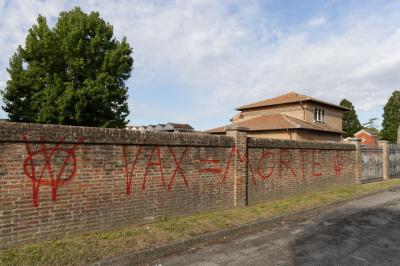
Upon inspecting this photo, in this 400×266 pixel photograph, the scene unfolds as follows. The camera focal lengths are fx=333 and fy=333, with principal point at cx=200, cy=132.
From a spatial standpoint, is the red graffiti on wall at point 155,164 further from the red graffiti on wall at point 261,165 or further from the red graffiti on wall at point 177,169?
the red graffiti on wall at point 261,165

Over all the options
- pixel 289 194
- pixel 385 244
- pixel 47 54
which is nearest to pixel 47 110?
pixel 47 54

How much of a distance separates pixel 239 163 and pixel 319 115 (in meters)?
27.8

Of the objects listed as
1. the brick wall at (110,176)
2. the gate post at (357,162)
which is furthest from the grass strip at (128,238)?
the gate post at (357,162)

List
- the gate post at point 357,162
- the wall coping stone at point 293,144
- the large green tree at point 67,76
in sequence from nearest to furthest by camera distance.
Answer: the wall coping stone at point 293,144 < the gate post at point 357,162 < the large green tree at point 67,76

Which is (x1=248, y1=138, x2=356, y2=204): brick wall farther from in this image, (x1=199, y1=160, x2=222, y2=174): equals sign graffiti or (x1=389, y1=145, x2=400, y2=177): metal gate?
(x1=389, y1=145, x2=400, y2=177): metal gate

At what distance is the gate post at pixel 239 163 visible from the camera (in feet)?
31.3

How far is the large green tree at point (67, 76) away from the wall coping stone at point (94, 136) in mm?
21995

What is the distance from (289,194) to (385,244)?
5.05 metres

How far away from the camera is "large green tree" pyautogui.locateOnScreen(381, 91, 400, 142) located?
57969mm

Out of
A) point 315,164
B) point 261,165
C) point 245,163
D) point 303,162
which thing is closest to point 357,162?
point 315,164

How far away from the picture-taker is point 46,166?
5.88m

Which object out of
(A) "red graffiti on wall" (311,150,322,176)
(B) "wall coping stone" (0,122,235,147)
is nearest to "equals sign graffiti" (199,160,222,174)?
(B) "wall coping stone" (0,122,235,147)

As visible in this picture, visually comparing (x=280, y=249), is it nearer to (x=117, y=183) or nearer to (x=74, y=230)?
(x=117, y=183)

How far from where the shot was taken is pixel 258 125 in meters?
31.5
